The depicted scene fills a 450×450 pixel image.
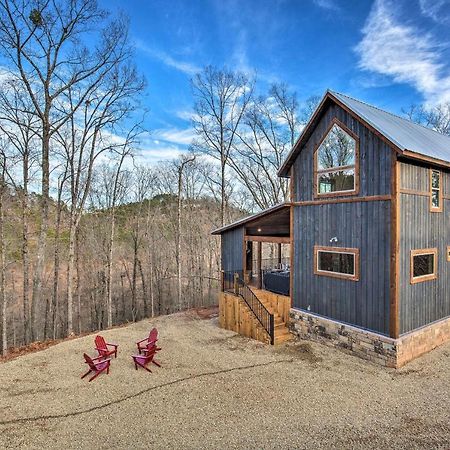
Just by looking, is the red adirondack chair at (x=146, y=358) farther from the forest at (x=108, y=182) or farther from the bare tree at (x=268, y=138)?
the bare tree at (x=268, y=138)

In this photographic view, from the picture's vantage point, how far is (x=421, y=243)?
323 inches

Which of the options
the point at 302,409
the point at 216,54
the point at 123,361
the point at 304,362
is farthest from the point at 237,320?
the point at 216,54

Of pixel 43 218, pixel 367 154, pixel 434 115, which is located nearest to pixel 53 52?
pixel 43 218

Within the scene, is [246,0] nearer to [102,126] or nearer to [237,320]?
[102,126]

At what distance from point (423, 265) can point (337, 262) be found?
2251 millimetres

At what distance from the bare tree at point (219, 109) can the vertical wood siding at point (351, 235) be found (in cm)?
1073

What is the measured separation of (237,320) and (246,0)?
13.8 metres

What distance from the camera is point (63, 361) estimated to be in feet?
27.3

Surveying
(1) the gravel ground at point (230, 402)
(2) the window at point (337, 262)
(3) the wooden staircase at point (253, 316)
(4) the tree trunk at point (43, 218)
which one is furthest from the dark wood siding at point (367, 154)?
(4) the tree trunk at point (43, 218)

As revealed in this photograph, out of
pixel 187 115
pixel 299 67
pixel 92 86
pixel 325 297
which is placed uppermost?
pixel 299 67

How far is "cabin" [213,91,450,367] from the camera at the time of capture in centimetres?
755

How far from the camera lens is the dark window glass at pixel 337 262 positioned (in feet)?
27.6

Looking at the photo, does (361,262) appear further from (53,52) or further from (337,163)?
(53,52)

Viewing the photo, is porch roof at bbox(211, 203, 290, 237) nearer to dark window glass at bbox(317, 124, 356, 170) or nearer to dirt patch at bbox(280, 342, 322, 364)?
dark window glass at bbox(317, 124, 356, 170)
